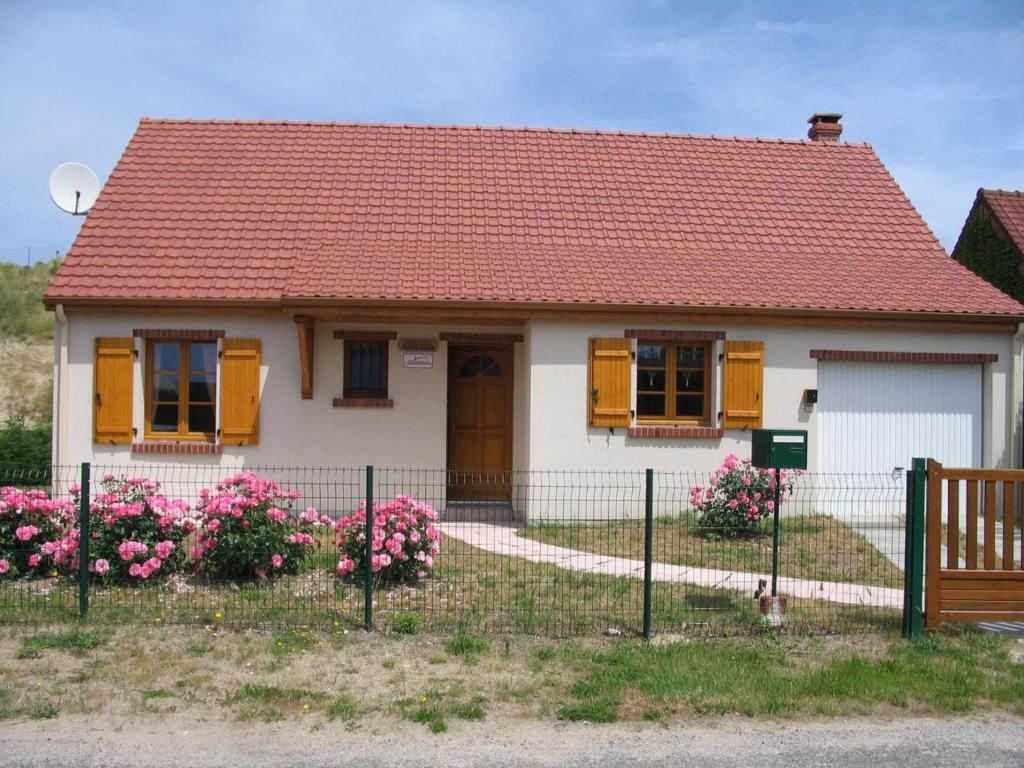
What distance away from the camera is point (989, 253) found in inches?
680

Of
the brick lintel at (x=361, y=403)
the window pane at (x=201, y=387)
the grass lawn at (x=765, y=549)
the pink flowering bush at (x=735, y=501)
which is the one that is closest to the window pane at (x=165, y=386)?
the window pane at (x=201, y=387)

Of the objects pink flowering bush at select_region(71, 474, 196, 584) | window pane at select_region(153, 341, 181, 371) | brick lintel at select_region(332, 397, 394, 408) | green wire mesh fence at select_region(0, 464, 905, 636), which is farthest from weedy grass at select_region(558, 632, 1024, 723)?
window pane at select_region(153, 341, 181, 371)

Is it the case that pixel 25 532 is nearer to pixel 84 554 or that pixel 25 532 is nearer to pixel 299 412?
pixel 84 554

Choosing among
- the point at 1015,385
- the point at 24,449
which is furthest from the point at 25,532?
the point at 1015,385

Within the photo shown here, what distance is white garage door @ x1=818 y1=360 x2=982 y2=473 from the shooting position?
1239 centimetres

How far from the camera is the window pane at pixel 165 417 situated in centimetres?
1219

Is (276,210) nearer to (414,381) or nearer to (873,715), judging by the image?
(414,381)

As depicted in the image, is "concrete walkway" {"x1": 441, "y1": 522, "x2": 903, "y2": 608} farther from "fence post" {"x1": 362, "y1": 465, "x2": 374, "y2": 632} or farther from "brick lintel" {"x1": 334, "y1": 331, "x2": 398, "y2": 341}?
"brick lintel" {"x1": 334, "y1": 331, "x2": 398, "y2": 341}

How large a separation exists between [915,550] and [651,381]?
545 cm

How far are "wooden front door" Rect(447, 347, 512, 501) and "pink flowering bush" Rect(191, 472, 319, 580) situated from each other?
4839 mm

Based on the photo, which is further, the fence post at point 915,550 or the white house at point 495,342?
the white house at point 495,342

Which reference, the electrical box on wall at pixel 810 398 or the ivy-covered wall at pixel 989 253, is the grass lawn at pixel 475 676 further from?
the ivy-covered wall at pixel 989 253

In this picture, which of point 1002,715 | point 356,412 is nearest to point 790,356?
point 356,412

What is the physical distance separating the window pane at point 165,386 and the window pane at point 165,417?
0.09 m
